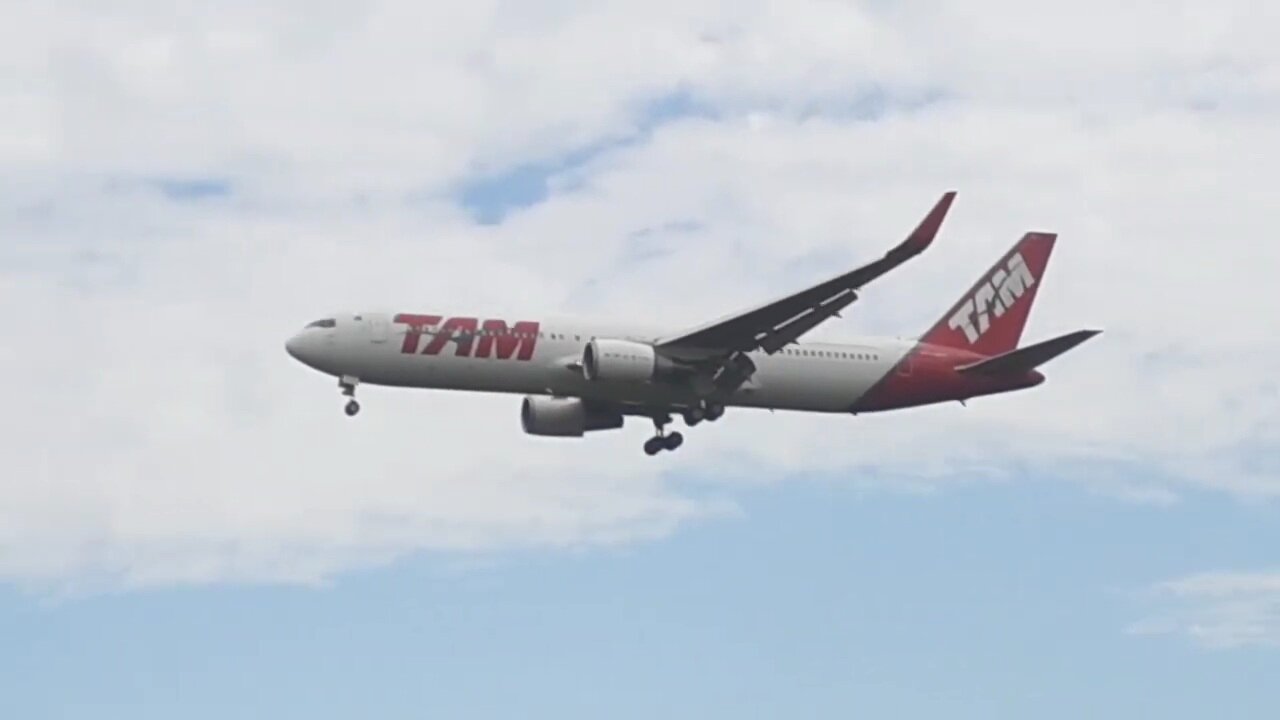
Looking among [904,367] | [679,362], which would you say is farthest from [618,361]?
[904,367]

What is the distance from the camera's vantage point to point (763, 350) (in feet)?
228

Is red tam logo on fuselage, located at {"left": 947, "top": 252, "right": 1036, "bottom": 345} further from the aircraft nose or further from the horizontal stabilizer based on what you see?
the aircraft nose

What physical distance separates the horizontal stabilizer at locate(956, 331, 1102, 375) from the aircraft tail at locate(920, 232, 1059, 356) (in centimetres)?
141

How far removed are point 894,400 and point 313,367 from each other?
16.4 m

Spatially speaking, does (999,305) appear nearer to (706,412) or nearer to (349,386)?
(706,412)

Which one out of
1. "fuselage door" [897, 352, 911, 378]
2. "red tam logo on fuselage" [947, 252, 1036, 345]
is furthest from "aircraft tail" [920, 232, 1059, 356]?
"fuselage door" [897, 352, 911, 378]

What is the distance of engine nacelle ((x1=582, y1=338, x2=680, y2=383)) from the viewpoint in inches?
2645

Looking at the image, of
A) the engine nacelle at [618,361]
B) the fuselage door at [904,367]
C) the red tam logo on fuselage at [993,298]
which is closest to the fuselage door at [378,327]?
the engine nacelle at [618,361]

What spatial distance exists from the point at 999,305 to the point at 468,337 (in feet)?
56.3

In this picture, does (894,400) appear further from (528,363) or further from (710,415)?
(528,363)

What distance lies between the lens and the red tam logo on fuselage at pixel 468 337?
220ft

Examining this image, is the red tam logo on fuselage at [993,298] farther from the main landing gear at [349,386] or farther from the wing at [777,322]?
the main landing gear at [349,386]

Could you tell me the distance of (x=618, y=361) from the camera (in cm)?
6738

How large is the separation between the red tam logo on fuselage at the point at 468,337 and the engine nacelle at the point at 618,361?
166cm
